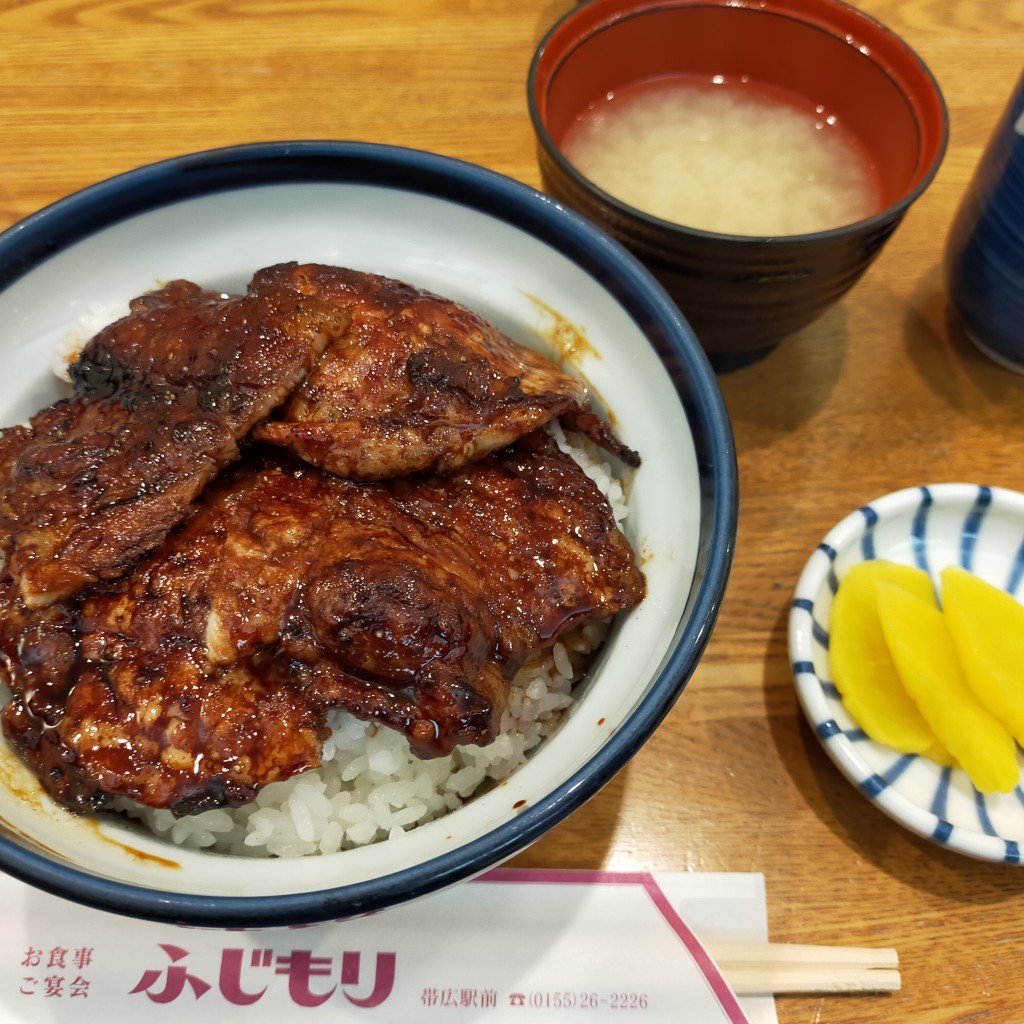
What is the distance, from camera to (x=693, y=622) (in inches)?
49.7

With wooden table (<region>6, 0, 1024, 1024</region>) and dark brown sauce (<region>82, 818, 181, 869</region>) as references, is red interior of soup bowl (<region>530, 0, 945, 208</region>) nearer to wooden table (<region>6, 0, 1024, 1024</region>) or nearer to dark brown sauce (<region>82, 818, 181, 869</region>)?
wooden table (<region>6, 0, 1024, 1024</region>)

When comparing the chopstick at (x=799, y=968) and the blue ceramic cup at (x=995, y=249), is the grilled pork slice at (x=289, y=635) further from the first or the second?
the blue ceramic cup at (x=995, y=249)

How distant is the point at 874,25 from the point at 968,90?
1127 mm

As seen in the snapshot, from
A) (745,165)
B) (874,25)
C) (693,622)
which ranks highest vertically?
(874,25)

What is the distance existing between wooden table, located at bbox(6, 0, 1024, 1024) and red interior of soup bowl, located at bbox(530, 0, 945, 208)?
0.49m

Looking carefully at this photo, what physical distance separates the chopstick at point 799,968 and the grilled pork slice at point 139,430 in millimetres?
1334

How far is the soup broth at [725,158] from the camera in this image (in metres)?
2.18

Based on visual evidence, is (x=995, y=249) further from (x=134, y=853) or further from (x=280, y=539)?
(x=134, y=853)

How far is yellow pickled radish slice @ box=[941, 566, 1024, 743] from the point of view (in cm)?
176

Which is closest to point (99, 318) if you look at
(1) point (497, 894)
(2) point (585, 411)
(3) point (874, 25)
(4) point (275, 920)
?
(2) point (585, 411)

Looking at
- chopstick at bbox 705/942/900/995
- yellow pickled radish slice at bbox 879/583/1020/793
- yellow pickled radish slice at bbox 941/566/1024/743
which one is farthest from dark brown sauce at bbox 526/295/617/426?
chopstick at bbox 705/942/900/995

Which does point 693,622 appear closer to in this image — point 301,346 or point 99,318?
point 301,346

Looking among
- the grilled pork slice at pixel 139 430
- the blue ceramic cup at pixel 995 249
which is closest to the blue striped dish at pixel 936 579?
the blue ceramic cup at pixel 995 249

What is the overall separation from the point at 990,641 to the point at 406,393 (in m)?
1.42
